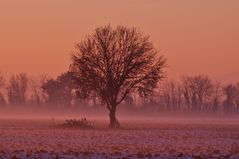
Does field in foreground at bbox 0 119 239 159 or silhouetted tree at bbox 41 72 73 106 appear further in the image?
silhouetted tree at bbox 41 72 73 106

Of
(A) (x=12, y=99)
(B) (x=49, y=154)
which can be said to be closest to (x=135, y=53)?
(B) (x=49, y=154)

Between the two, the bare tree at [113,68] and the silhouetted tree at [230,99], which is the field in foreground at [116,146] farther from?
the silhouetted tree at [230,99]

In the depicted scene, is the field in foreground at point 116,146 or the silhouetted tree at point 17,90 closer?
the field in foreground at point 116,146

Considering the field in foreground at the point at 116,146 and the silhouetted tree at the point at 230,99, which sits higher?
the silhouetted tree at the point at 230,99

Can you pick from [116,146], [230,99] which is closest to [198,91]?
[230,99]

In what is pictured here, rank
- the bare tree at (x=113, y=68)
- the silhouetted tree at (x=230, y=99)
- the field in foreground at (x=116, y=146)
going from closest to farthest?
the field in foreground at (x=116, y=146) < the bare tree at (x=113, y=68) < the silhouetted tree at (x=230, y=99)

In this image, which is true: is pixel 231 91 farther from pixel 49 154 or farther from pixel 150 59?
pixel 49 154

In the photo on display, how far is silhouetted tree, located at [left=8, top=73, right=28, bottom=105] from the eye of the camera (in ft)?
581

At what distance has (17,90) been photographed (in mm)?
179625

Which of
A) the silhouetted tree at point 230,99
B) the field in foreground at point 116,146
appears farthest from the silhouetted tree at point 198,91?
the field in foreground at point 116,146

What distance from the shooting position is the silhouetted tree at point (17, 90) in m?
177

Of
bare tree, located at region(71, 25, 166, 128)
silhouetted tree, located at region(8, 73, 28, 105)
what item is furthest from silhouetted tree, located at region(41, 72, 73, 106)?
bare tree, located at region(71, 25, 166, 128)

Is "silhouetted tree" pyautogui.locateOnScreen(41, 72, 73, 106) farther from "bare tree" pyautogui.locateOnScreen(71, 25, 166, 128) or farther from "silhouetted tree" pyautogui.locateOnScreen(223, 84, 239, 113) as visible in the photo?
"bare tree" pyautogui.locateOnScreen(71, 25, 166, 128)

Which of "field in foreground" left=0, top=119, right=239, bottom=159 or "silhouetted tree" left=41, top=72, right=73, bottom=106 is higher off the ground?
"silhouetted tree" left=41, top=72, right=73, bottom=106
